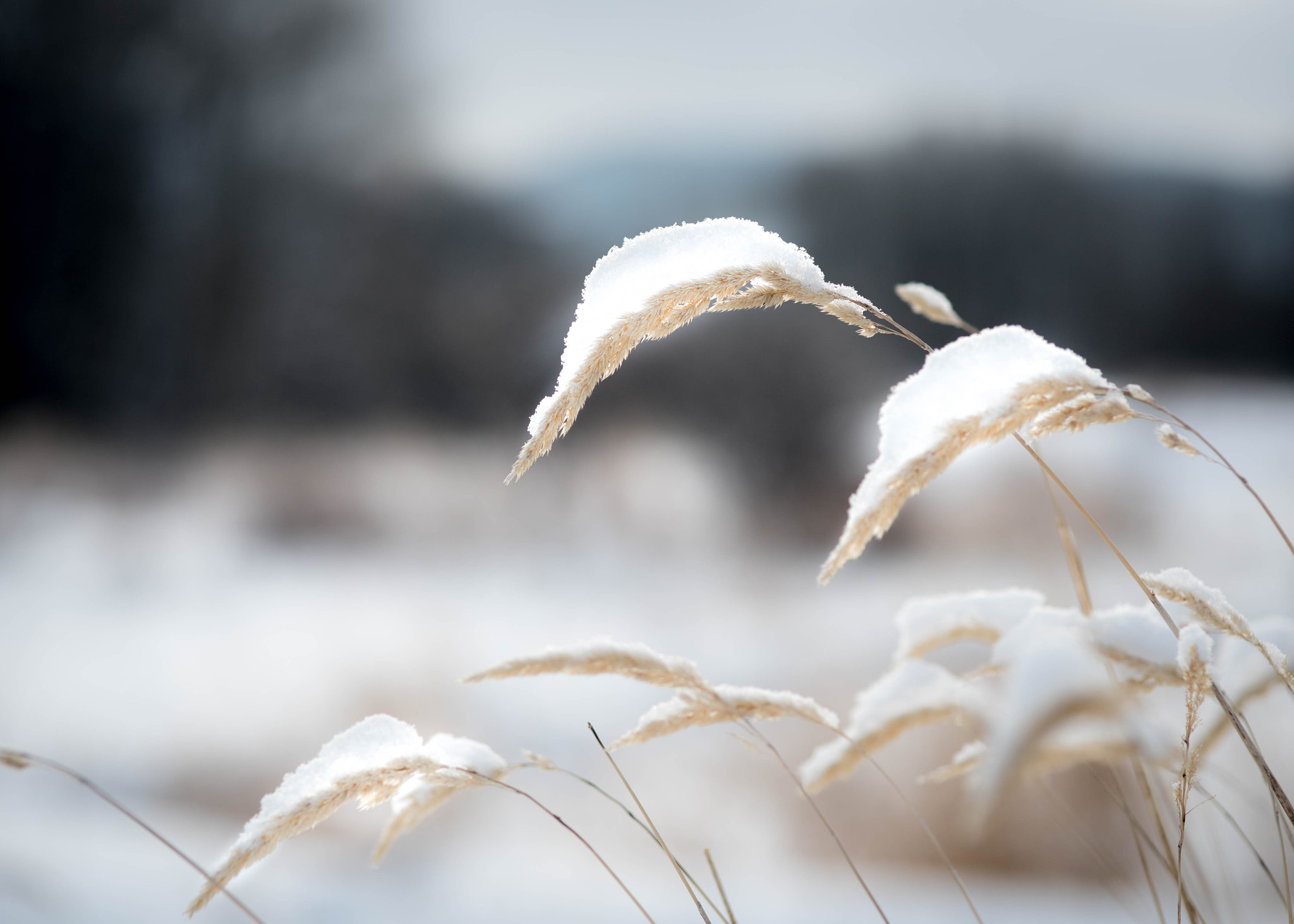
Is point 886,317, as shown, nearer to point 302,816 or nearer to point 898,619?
point 898,619

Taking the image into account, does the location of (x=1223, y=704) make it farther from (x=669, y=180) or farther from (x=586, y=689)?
(x=669, y=180)

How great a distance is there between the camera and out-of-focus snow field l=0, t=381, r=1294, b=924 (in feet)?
3.85

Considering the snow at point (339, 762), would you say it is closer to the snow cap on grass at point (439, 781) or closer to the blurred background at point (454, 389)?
the snow cap on grass at point (439, 781)

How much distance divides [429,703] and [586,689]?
0.54m

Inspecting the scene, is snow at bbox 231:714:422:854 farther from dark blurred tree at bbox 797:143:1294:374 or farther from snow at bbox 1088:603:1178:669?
dark blurred tree at bbox 797:143:1294:374

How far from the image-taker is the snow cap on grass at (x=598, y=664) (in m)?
0.32

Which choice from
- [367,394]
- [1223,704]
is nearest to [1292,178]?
[1223,704]

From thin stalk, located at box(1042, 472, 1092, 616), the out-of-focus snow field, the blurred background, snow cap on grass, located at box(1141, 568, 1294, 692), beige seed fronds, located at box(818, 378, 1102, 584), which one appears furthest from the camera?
the blurred background

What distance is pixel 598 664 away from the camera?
0.32m

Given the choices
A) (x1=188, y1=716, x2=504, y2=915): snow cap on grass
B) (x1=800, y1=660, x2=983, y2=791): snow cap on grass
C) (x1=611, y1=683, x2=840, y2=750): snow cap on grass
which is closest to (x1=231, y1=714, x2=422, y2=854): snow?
(x1=188, y1=716, x2=504, y2=915): snow cap on grass

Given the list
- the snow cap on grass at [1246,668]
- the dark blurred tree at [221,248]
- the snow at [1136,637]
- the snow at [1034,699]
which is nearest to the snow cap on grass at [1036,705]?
the snow at [1034,699]

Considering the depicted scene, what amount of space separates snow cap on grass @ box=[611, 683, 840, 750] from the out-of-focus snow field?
357 mm

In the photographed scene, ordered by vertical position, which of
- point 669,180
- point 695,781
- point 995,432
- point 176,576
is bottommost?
point 695,781

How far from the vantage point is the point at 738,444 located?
12.0 feet
